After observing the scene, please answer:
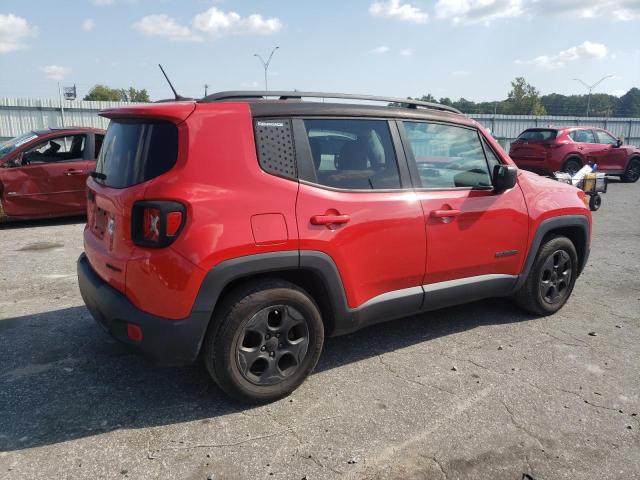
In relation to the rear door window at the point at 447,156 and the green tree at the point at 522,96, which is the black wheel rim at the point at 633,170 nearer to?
the rear door window at the point at 447,156

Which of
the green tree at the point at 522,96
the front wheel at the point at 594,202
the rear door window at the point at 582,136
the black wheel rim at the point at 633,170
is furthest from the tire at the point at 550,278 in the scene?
the green tree at the point at 522,96

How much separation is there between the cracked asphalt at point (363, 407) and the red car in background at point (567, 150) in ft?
35.1

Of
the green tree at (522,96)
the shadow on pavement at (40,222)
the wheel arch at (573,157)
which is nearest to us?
the shadow on pavement at (40,222)

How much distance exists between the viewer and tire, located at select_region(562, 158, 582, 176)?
47.4ft

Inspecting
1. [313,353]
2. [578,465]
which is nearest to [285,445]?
[313,353]

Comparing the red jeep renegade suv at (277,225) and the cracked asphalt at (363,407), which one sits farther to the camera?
the red jeep renegade suv at (277,225)

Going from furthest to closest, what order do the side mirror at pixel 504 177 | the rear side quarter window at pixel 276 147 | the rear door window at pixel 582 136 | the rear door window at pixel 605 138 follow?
1. the rear door window at pixel 605 138
2. the rear door window at pixel 582 136
3. the side mirror at pixel 504 177
4. the rear side quarter window at pixel 276 147

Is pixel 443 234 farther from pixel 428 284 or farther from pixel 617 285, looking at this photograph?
pixel 617 285

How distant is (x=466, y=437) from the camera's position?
2.83 m

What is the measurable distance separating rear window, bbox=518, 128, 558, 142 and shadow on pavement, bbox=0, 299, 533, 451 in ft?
37.4

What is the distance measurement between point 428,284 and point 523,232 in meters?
1.06

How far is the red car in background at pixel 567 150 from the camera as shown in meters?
14.3

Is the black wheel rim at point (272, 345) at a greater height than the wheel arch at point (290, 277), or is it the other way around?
the wheel arch at point (290, 277)

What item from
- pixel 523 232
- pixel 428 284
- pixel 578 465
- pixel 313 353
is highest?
pixel 523 232
